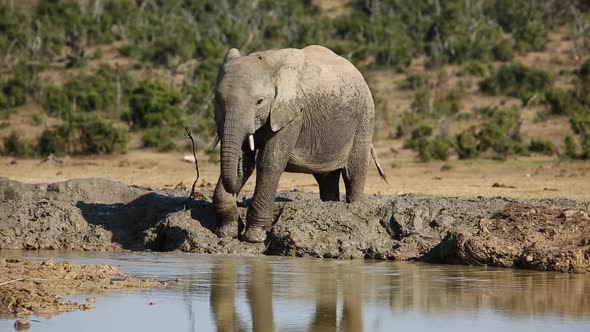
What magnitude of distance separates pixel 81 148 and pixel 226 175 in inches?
569

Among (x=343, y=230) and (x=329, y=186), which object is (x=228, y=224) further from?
(x=329, y=186)

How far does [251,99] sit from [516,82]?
21519 mm

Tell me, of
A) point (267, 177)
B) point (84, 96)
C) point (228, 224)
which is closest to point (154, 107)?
point (84, 96)

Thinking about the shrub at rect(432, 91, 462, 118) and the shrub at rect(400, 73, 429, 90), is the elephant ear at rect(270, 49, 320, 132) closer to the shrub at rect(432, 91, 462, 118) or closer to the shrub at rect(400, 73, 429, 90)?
the shrub at rect(432, 91, 462, 118)

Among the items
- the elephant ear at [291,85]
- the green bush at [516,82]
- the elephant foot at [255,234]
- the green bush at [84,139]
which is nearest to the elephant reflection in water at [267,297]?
the elephant foot at [255,234]

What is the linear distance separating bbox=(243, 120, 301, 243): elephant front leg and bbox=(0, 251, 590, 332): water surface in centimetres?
43

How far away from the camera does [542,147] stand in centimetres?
2470

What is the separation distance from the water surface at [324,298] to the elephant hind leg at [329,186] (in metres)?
1.92

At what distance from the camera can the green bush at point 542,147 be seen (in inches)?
966

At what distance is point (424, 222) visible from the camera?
39.6ft

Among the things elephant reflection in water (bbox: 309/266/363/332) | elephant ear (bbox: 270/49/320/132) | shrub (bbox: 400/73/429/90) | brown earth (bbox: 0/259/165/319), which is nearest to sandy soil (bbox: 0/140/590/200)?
elephant ear (bbox: 270/49/320/132)

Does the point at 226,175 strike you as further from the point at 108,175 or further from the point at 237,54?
the point at 108,175

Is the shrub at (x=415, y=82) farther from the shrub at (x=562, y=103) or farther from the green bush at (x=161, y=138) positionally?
the green bush at (x=161, y=138)

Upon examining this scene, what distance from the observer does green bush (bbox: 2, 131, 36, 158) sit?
24.5 meters
